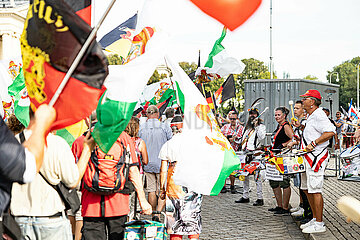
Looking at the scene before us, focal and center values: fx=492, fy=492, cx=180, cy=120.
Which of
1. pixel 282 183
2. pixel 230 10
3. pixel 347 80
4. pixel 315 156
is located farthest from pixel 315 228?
pixel 347 80

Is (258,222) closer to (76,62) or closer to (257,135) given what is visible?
(257,135)

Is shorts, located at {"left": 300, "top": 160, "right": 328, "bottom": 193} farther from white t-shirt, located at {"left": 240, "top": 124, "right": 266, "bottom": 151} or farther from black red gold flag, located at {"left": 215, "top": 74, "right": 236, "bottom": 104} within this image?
white t-shirt, located at {"left": 240, "top": 124, "right": 266, "bottom": 151}

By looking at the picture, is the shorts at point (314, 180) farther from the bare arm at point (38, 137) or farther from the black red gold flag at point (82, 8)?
the bare arm at point (38, 137)

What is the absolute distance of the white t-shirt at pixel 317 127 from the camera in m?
6.89

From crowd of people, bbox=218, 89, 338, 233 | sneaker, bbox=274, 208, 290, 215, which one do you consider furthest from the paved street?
crowd of people, bbox=218, 89, 338, 233

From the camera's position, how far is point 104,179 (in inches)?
179

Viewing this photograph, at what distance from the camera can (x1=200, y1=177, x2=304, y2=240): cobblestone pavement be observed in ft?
23.4

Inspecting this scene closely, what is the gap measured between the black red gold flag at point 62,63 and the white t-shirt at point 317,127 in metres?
4.85

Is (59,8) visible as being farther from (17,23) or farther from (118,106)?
(17,23)

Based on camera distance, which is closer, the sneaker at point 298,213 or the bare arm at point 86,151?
the bare arm at point 86,151

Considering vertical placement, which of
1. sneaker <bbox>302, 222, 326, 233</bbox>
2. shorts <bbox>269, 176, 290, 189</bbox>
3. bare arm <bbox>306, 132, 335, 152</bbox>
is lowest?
sneaker <bbox>302, 222, 326, 233</bbox>

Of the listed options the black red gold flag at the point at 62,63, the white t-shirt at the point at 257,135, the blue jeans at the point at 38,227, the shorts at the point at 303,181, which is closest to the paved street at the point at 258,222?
the shorts at the point at 303,181

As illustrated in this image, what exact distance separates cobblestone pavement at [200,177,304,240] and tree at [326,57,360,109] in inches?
3061

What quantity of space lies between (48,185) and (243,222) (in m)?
5.08
